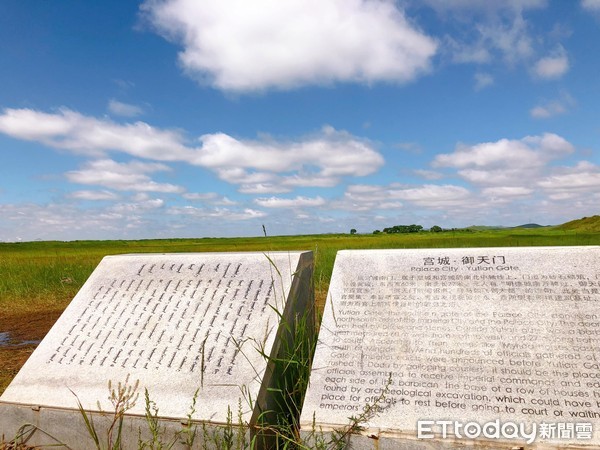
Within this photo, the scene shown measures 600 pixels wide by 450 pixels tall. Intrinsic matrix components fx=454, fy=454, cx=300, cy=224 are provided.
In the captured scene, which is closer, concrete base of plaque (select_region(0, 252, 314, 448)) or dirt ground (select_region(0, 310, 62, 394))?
concrete base of plaque (select_region(0, 252, 314, 448))

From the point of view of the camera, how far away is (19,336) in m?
6.03

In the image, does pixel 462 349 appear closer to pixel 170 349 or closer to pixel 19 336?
pixel 170 349

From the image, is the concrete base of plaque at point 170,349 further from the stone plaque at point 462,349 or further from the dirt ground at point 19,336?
the dirt ground at point 19,336

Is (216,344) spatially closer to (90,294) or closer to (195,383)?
(195,383)

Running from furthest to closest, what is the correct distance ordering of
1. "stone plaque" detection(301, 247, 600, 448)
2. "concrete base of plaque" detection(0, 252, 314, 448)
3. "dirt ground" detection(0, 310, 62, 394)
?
"dirt ground" detection(0, 310, 62, 394) < "concrete base of plaque" detection(0, 252, 314, 448) < "stone plaque" detection(301, 247, 600, 448)

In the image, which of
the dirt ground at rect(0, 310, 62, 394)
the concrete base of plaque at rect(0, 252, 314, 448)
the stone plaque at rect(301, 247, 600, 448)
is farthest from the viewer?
the dirt ground at rect(0, 310, 62, 394)

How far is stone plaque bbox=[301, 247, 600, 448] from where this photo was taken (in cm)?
243

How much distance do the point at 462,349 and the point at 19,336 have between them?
577cm

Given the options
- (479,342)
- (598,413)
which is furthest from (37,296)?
(598,413)

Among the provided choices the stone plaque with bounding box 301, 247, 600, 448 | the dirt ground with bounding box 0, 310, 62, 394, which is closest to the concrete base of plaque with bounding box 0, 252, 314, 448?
the stone plaque with bounding box 301, 247, 600, 448

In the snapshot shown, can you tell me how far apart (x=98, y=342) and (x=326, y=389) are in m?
1.81

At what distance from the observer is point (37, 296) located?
28.3 ft

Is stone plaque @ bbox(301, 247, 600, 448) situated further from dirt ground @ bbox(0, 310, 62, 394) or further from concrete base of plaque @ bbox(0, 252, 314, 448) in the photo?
dirt ground @ bbox(0, 310, 62, 394)

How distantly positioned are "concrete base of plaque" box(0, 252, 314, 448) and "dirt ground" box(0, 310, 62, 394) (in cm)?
120
